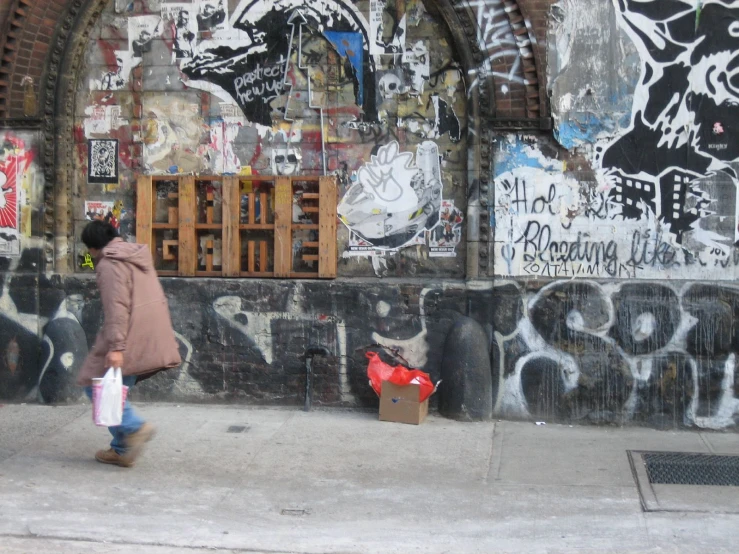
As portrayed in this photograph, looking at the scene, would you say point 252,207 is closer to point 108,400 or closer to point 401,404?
point 401,404

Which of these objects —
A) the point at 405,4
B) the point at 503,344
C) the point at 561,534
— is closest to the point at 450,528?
the point at 561,534

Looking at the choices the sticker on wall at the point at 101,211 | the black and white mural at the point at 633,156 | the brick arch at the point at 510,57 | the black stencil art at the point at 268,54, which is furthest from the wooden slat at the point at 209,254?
the brick arch at the point at 510,57

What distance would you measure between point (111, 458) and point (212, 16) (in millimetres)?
4086

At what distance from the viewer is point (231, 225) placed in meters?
8.59

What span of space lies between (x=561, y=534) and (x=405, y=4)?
4849 mm

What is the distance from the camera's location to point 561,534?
557 cm

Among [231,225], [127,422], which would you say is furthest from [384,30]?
[127,422]

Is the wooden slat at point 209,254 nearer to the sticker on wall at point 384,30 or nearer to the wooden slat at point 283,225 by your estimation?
the wooden slat at point 283,225

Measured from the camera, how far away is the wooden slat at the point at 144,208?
8.66 meters

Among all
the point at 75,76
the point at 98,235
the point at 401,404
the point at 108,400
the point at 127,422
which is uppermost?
the point at 75,76

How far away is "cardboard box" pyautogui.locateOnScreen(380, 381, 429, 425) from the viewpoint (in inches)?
313

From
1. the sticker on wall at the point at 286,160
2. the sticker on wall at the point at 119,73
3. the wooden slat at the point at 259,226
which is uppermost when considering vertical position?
the sticker on wall at the point at 119,73

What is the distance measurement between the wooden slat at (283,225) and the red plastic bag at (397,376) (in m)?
1.12

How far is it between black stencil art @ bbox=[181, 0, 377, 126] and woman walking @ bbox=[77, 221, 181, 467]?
2.58m
